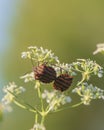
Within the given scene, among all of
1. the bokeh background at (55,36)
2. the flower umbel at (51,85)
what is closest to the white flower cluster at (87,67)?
the flower umbel at (51,85)

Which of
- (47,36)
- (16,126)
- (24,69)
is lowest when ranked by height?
(16,126)

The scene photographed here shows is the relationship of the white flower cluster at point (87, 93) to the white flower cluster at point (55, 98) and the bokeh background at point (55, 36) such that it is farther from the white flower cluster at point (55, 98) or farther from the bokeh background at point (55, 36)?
the bokeh background at point (55, 36)

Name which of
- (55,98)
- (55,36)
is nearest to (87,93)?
(55,98)

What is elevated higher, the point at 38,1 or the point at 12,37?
the point at 38,1

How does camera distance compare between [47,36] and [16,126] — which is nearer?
[16,126]

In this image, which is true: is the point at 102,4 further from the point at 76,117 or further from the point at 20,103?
the point at 20,103

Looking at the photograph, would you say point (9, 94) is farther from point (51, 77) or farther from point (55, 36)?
point (55, 36)

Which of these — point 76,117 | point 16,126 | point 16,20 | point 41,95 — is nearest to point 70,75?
point 41,95
